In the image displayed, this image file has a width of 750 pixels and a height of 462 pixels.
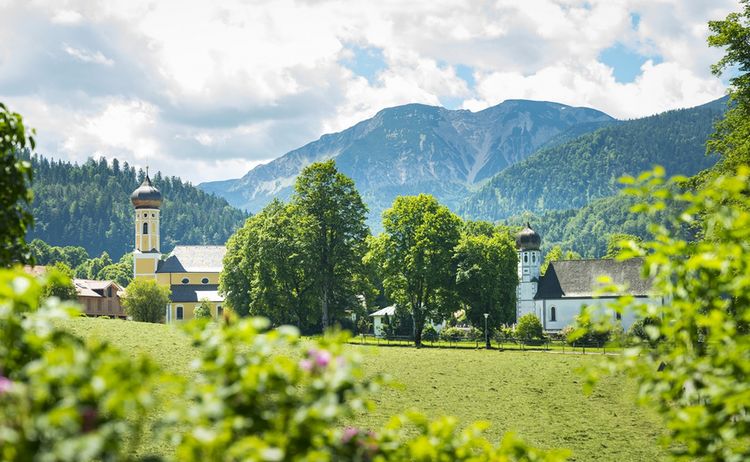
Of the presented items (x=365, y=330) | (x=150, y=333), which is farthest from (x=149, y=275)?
(x=150, y=333)

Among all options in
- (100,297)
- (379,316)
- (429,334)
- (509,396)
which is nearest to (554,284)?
(379,316)

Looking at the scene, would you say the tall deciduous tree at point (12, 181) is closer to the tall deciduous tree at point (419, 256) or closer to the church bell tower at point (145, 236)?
the tall deciduous tree at point (419, 256)

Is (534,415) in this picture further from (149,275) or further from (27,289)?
(149,275)

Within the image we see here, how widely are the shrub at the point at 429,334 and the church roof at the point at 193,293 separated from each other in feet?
142

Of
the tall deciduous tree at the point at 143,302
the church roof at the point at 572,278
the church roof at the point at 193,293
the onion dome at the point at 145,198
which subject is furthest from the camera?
the onion dome at the point at 145,198

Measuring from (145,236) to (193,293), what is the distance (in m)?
9.80

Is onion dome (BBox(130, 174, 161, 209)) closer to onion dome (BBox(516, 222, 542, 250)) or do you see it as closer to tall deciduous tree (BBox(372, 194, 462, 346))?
onion dome (BBox(516, 222, 542, 250))

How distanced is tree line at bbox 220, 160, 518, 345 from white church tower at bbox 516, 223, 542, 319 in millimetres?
26787

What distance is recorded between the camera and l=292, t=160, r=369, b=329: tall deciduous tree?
6094 centimetres

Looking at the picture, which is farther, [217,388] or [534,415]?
[534,415]

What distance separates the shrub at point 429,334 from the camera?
65.6 m

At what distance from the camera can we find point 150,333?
39.6 meters

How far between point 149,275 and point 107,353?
359 feet

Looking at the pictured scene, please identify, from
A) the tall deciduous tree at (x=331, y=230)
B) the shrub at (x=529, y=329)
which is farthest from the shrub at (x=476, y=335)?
the tall deciduous tree at (x=331, y=230)
